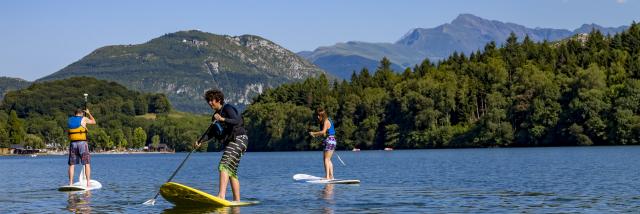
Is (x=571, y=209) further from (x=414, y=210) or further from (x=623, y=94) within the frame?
(x=623, y=94)

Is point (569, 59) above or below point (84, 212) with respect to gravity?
above

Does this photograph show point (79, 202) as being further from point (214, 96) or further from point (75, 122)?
point (214, 96)

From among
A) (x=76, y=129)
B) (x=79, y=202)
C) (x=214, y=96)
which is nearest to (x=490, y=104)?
(x=76, y=129)

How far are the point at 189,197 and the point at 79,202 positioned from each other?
453cm

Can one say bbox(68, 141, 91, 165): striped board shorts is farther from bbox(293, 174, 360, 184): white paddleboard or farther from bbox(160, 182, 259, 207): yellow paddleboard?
bbox(293, 174, 360, 184): white paddleboard

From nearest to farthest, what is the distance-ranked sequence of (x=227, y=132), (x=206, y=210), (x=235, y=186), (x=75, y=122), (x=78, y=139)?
1. (x=227, y=132)
2. (x=206, y=210)
3. (x=235, y=186)
4. (x=75, y=122)
5. (x=78, y=139)

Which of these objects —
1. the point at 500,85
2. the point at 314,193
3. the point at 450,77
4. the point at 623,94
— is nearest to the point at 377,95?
the point at 450,77

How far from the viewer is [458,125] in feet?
523

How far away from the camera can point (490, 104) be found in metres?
150

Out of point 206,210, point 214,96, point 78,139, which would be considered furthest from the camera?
point 78,139

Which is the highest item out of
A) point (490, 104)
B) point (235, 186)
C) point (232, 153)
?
point (490, 104)

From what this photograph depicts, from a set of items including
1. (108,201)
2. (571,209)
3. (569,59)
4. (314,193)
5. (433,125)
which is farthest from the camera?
(569,59)

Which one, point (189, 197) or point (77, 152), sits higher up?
point (77, 152)

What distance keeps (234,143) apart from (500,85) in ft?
447
